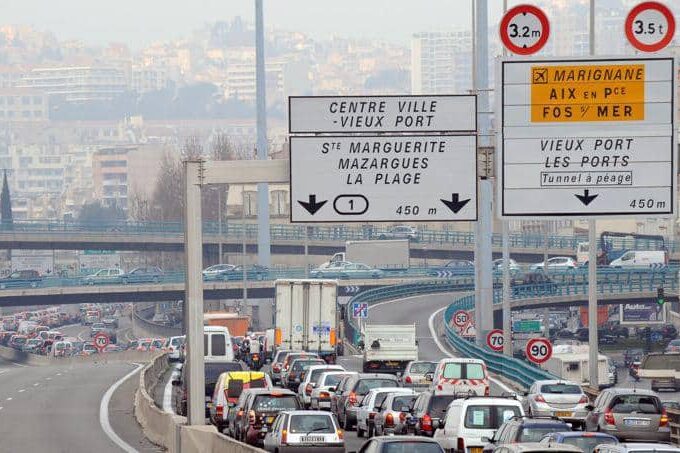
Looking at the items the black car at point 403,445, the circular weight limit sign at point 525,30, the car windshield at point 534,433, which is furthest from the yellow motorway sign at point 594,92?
the black car at point 403,445

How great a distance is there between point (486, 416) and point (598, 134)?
6868mm

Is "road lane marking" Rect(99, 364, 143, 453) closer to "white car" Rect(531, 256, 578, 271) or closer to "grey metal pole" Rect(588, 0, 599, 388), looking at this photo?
"grey metal pole" Rect(588, 0, 599, 388)

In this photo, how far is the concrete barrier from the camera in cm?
3020

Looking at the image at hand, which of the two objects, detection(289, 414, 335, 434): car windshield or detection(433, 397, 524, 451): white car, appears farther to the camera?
detection(289, 414, 335, 434): car windshield

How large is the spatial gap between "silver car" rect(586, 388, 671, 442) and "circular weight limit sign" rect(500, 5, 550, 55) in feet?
35.5

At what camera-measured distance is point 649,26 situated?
97.9ft

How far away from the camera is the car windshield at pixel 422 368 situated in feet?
184

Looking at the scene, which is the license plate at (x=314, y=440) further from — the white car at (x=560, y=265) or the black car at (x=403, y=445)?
the white car at (x=560, y=265)

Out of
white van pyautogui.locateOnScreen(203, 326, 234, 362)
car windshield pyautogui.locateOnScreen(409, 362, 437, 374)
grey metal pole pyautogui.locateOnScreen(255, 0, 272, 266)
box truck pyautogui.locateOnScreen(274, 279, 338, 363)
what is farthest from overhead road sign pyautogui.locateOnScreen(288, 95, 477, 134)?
grey metal pole pyautogui.locateOnScreen(255, 0, 272, 266)

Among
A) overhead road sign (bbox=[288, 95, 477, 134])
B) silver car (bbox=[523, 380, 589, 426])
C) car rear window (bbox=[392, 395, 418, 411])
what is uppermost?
overhead road sign (bbox=[288, 95, 477, 134])

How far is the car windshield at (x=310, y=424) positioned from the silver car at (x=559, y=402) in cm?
1056

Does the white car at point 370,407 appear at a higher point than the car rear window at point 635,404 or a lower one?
lower

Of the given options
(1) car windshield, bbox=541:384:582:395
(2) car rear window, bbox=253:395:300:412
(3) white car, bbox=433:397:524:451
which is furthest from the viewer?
(1) car windshield, bbox=541:384:582:395

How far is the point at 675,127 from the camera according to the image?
2967 cm
